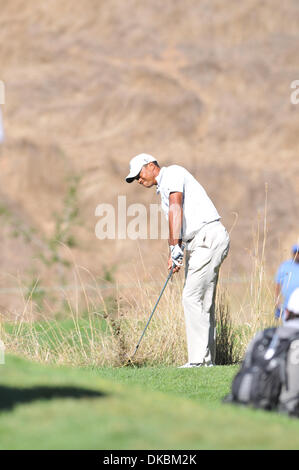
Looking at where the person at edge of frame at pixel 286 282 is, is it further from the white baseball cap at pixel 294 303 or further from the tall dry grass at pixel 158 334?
the white baseball cap at pixel 294 303

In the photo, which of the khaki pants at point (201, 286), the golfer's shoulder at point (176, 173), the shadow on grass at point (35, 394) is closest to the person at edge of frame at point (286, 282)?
the khaki pants at point (201, 286)

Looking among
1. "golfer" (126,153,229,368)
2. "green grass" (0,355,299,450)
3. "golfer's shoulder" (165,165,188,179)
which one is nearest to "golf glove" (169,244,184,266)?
"golfer" (126,153,229,368)

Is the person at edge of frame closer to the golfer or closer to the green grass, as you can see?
the golfer

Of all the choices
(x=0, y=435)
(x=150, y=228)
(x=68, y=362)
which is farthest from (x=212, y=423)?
(x=150, y=228)

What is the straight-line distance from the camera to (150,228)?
22766mm

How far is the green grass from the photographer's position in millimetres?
3842

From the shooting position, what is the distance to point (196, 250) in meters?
7.81

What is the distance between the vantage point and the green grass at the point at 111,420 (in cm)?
384

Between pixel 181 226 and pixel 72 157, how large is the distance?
1672 centimetres

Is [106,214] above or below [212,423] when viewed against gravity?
above

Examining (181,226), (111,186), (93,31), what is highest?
(93,31)
